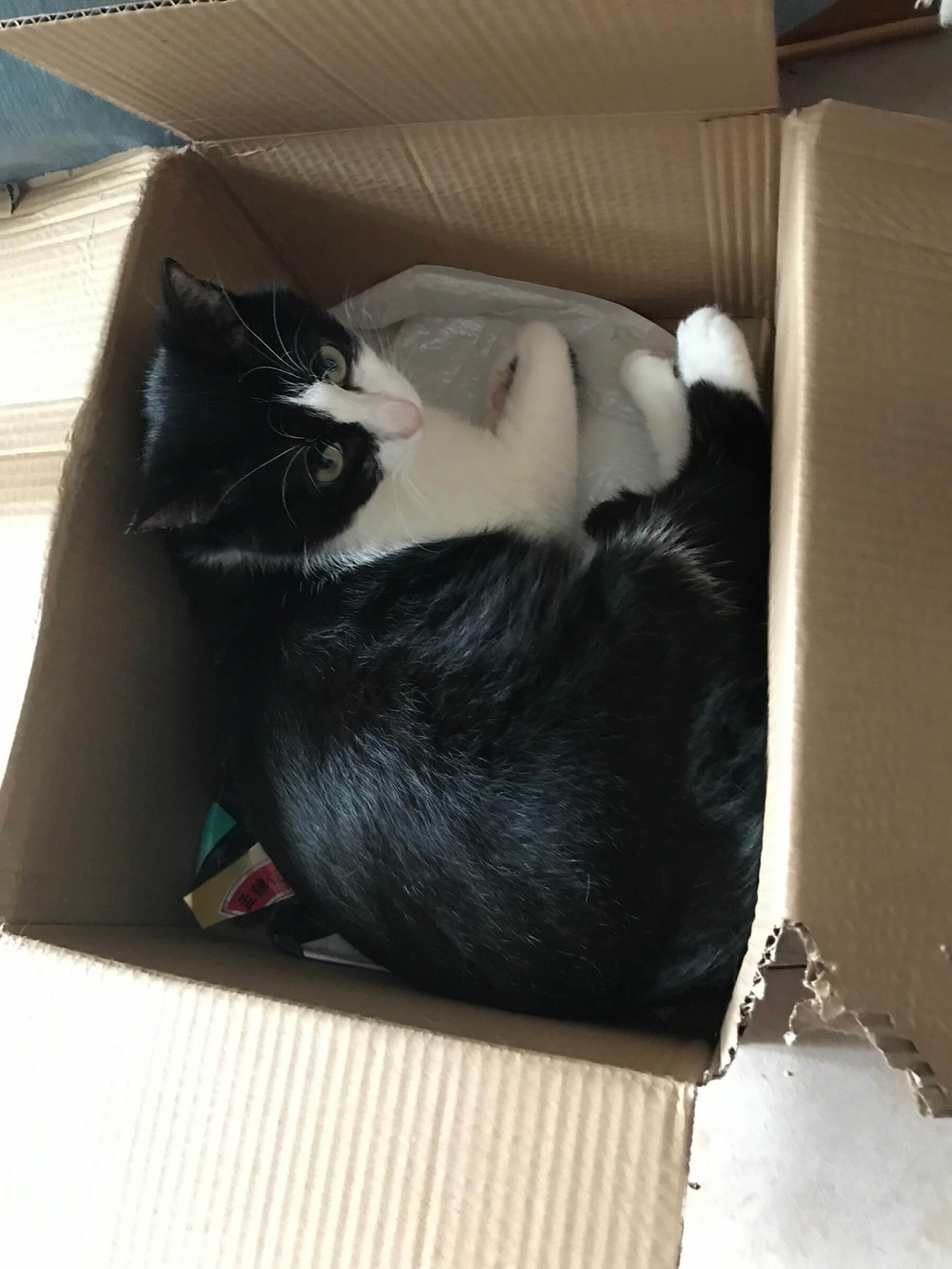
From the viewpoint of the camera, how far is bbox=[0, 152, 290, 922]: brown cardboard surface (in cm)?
91

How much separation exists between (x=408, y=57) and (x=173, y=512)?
19.1 inches

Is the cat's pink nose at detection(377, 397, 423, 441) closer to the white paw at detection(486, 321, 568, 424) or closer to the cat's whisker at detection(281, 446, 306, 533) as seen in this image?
the cat's whisker at detection(281, 446, 306, 533)

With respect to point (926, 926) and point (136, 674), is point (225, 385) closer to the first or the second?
point (136, 674)

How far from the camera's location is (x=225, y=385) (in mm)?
1007

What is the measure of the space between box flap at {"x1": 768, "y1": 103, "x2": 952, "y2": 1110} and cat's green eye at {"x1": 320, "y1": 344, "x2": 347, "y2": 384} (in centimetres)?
50

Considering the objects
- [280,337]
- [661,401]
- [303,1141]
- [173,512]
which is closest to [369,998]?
[303,1141]

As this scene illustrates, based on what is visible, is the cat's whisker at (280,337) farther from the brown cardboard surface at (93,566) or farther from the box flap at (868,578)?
the box flap at (868,578)

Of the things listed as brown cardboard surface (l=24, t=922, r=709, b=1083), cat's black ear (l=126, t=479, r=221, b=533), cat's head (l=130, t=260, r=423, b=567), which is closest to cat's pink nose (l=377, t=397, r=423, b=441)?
cat's head (l=130, t=260, r=423, b=567)

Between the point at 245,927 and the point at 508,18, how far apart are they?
3.44 ft

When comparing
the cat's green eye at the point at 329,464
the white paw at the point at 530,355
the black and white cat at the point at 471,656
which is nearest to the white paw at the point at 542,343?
the white paw at the point at 530,355

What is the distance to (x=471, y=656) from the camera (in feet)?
3.13

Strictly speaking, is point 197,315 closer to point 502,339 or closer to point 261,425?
point 261,425

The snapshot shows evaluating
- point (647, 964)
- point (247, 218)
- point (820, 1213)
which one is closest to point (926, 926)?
point (647, 964)

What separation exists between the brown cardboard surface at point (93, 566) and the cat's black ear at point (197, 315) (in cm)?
7
